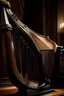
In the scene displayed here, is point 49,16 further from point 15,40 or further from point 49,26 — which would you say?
point 15,40

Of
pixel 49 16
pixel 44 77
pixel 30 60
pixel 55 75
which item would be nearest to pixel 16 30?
pixel 30 60

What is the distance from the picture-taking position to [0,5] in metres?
2.40

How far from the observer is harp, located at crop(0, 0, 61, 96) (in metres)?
2.21

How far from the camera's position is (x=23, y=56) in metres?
2.74

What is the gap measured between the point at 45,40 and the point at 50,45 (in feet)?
0.42

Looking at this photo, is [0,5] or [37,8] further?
[37,8]

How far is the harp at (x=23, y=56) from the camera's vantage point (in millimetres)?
2207

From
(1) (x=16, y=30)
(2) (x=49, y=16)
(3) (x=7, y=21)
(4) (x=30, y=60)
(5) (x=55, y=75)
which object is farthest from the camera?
(2) (x=49, y=16)

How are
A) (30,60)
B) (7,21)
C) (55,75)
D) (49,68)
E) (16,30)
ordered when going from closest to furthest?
(7,21)
(16,30)
(30,60)
(49,68)
(55,75)

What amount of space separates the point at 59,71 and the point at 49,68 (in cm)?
80

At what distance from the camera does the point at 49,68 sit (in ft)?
11.5

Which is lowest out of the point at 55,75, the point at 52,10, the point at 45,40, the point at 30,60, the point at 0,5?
the point at 55,75

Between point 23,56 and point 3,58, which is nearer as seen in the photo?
point 3,58

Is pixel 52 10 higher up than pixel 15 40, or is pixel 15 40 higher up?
pixel 52 10
